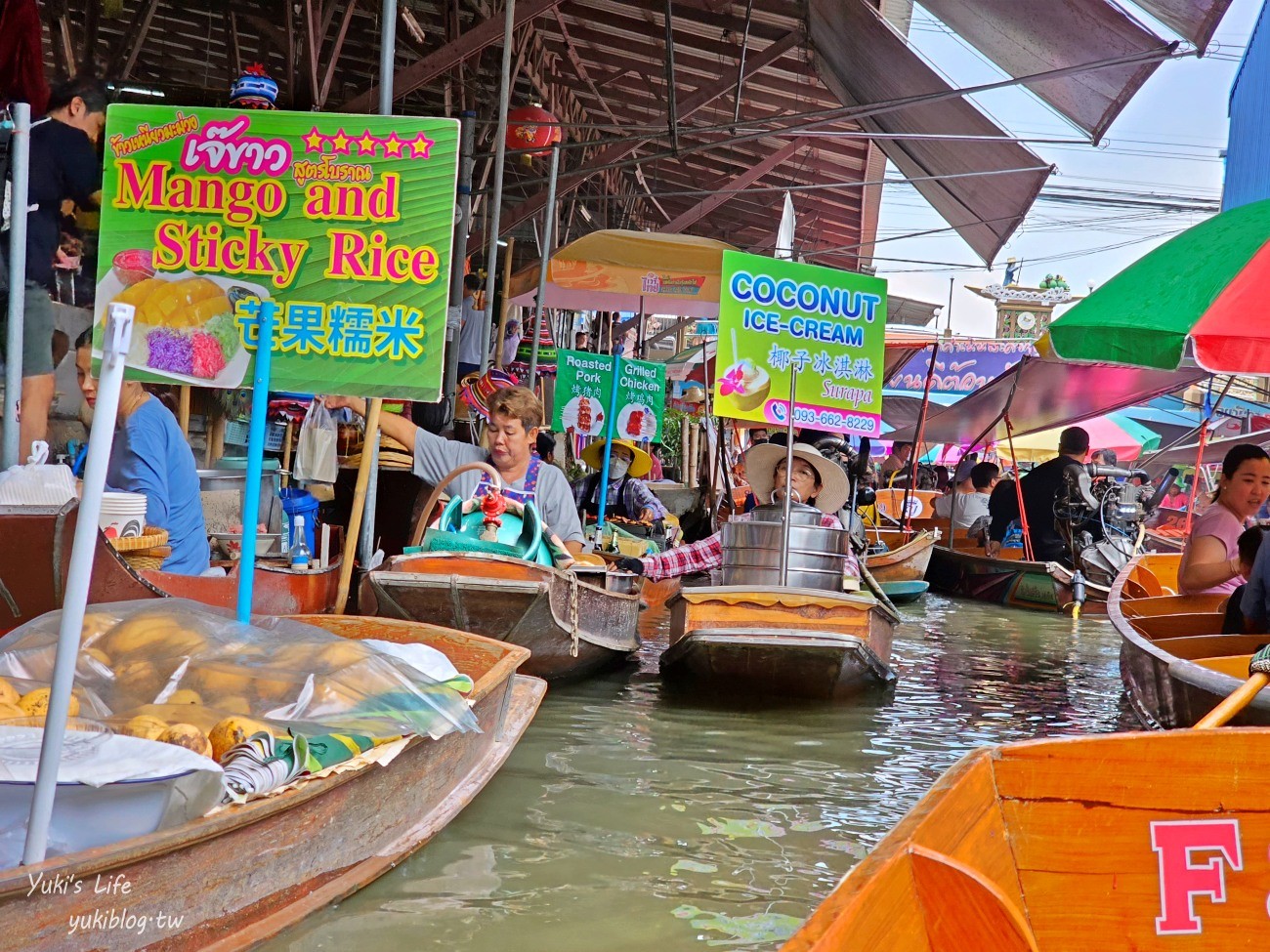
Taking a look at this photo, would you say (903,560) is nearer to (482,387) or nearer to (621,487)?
(621,487)

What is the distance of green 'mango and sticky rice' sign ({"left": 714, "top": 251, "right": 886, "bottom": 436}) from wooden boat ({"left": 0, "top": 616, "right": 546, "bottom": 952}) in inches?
141

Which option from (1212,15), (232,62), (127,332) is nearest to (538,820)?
(127,332)

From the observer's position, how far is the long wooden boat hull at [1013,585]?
38.0 ft

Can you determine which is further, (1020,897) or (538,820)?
(538,820)

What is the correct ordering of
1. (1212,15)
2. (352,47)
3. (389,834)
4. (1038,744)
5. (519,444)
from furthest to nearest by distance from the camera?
(352,47) → (1212,15) → (519,444) → (389,834) → (1038,744)

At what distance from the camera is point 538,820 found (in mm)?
4105

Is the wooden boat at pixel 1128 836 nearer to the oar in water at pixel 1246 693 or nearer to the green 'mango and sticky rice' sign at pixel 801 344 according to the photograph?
the oar in water at pixel 1246 693

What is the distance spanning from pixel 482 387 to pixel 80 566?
7.08 meters

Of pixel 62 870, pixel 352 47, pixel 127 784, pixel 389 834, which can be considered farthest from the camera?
pixel 352 47

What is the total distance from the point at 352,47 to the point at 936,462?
17515 mm

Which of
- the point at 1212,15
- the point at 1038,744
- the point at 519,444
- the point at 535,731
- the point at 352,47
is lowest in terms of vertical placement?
the point at 535,731

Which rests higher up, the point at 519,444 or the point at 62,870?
the point at 519,444

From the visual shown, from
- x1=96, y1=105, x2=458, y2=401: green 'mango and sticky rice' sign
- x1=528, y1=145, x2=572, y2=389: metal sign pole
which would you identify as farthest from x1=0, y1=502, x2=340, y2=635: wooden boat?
x1=528, y1=145, x2=572, y2=389: metal sign pole

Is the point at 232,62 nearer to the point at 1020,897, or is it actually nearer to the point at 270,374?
the point at 270,374
